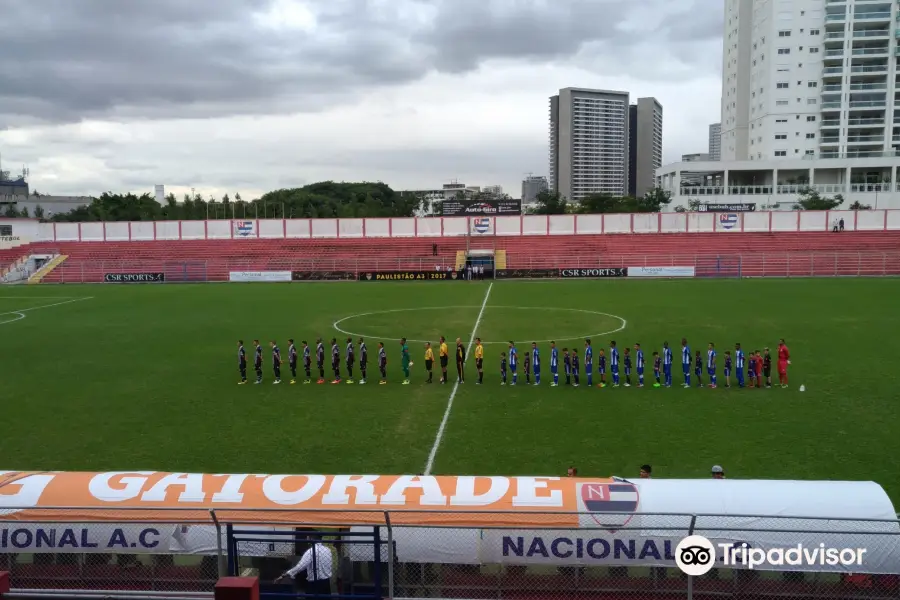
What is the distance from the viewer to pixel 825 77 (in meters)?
79.3

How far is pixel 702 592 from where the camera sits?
251 inches

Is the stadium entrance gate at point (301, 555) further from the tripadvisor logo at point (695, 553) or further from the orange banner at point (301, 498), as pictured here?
the tripadvisor logo at point (695, 553)

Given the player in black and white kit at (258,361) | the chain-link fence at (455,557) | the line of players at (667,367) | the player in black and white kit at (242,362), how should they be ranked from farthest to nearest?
1. the player in black and white kit at (258,361)
2. the player in black and white kit at (242,362)
3. the line of players at (667,367)
4. the chain-link fence at (455,557)

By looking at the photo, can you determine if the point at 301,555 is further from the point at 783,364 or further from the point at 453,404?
the point at 783,364

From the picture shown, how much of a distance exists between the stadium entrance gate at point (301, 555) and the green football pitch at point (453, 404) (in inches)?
216

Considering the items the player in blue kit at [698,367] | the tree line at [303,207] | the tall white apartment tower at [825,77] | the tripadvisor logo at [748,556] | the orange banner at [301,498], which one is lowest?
the player in blue kit at [698,367]

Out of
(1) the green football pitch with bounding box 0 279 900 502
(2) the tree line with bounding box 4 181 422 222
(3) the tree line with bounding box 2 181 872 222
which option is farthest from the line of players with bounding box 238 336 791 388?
(2) the tree line with bounding box 4 181 422 222

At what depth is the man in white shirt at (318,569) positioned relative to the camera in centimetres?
650

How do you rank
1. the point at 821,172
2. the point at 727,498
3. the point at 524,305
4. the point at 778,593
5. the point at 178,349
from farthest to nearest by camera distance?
1. the point at 821,172
2. the point at 524,305
3. the point at 178,349
4. the point at 727,498
5. the point at 778,593

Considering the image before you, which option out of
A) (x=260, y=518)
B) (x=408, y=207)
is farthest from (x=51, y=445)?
(x=408, y=207)

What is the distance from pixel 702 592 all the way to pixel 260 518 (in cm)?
419

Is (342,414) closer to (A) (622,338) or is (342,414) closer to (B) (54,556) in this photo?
(B) (54,556)

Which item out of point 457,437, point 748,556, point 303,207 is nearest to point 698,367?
point 457,437

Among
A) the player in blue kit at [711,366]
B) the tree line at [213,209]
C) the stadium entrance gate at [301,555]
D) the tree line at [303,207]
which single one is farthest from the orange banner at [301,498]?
the tree line at [213,209]
